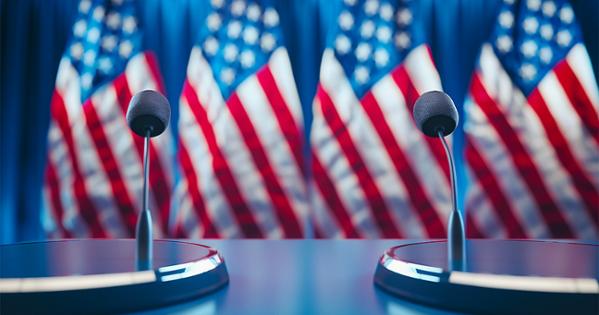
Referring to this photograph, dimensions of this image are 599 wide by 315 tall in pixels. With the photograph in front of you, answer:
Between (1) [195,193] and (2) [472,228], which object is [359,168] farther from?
(1) [195,193]

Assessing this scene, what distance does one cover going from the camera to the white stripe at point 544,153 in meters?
2.36

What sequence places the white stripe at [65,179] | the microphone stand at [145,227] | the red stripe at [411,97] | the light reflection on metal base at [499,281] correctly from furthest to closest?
the white stripe at [65,179]
the red stripe at [411,97]
the microphone stand at [145,227]
the light reflection on metal base at [499,281]

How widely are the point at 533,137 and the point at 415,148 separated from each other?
560 millimetres

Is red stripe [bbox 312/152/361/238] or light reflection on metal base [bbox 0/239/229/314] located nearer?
light reflection on metal base [bbox 0/239/229/314]

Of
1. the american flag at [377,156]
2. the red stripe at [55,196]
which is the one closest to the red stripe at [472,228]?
the american flag at [377,156]

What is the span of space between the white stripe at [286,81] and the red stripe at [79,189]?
3.44ft

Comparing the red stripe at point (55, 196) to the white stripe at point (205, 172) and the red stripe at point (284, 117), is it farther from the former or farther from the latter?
the red stripe at point (284, 117)

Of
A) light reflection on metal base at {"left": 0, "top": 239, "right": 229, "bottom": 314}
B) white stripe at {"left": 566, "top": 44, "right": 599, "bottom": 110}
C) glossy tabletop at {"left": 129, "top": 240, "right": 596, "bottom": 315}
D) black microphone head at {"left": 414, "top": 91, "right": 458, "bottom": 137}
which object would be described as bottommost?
glossy tabletop at {"left": 129, "top": 240, "right": 596, "bottom": 315}

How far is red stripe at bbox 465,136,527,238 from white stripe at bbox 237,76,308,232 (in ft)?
2.73

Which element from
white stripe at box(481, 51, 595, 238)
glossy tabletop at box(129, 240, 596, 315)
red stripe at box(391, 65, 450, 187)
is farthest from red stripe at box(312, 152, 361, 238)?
glossy tabletop at box(129, 240, 596, 315)

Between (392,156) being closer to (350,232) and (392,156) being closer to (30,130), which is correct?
(350,232)

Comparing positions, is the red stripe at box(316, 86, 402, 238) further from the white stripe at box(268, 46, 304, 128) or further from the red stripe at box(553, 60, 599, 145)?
the red stripe at box(553, 60, 599, 145)

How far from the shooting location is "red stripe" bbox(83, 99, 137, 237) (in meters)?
2.44

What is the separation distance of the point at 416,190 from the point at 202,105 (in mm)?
1090
